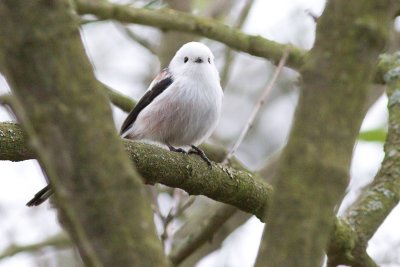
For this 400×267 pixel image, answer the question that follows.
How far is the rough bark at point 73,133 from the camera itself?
136cm

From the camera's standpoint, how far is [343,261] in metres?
3.41

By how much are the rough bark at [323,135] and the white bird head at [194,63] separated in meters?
2.95

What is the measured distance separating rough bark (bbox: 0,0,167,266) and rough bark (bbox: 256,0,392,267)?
11.8 inches

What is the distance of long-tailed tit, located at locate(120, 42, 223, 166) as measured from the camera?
4.38 metres

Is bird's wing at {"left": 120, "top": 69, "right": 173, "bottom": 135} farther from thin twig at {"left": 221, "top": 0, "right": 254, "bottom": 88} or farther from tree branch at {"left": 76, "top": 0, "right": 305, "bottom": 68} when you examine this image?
thin twig at {"left": 221, "top": 0, "right": 254, "bottom": 88}

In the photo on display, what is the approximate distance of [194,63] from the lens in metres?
4.61

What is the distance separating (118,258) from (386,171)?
2571 mm

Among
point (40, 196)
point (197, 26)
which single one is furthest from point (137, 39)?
point (40, 196)

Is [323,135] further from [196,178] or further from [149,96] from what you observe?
[149,96]

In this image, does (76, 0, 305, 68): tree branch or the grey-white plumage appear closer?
the grey-white plumage

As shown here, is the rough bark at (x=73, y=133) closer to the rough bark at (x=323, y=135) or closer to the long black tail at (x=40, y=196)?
the rough bark at (x=323, y=135)

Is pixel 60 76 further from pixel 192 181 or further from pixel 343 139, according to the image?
pixel 192 181

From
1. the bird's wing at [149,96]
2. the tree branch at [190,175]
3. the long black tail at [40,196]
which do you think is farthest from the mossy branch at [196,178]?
the bird's wing at [149,96]

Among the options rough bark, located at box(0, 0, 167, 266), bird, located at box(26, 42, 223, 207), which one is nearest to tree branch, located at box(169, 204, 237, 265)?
bird, located at box(26, 42, 223, 207)
